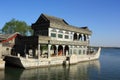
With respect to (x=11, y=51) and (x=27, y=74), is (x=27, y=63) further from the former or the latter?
(x=11, y=51)

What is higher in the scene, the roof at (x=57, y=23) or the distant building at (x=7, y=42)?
the roof at (x=57, y=23)

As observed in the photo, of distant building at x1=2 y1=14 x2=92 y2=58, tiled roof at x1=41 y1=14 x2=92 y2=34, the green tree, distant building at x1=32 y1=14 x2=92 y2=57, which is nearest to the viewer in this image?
distant building at x1=2 y1=14 x2=92 y2=58

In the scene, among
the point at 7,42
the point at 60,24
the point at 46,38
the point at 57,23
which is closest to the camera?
the point at 46,38

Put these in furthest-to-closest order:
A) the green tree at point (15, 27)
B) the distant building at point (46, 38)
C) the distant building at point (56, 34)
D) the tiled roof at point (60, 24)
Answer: the green tree at point (15, 27) → the tiled roof at point (60, 24) → the distant building at point (56, 34) → the distant building at point (46, 38)

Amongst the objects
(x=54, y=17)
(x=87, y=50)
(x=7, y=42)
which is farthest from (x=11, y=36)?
(x=87, y=50)

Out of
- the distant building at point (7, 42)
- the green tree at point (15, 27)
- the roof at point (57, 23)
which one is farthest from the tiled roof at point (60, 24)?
the green tree at point (15, 27)

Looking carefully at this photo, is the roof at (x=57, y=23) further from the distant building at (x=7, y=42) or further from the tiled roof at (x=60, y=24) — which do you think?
the distant building at (x=7, y=42)

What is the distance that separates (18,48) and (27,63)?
9.94 m

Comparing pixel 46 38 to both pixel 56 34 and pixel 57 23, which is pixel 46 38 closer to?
pixel 56 34

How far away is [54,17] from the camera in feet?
166

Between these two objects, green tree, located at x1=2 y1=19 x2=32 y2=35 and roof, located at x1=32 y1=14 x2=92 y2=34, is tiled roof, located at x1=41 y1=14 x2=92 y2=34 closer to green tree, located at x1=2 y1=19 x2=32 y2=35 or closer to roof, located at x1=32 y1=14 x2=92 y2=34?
roof, located at x1=32 y1=14 x2=92 y2=34

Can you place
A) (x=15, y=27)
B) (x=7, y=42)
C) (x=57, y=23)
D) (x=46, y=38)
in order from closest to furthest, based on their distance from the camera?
1. (x=46, y=38)
2. (x=7, y=42)
3. (x=57, y=23)
4. (x=15, y=27)

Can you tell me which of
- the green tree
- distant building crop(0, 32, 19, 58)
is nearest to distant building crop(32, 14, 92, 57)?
distant building crop(0, 32, 19, 58)

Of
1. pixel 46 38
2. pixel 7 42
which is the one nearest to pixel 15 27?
pixel 7 42
